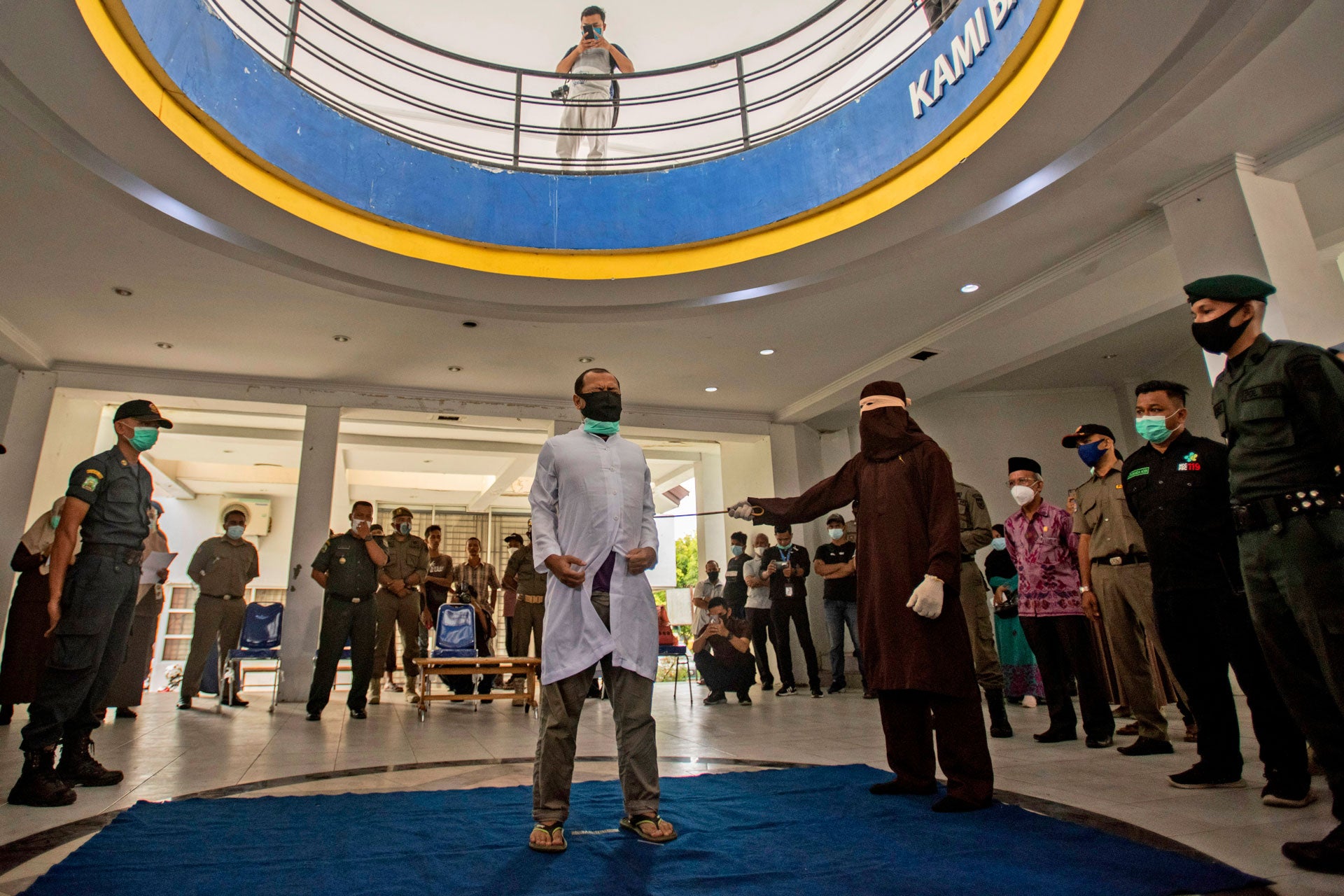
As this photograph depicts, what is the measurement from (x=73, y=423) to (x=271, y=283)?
3.85 m

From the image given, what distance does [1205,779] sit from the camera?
2754 millimetres

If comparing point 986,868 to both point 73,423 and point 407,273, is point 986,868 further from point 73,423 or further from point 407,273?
point 73,423

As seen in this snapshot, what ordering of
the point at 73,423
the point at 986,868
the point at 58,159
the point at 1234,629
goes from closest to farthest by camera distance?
the point at 986,868 < the point at 1234,629 < the point at 58,159 < the point at 73,423

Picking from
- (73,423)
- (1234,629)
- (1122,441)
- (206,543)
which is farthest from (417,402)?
(1122,441)

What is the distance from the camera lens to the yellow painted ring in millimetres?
3924

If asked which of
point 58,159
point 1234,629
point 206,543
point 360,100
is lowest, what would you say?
point 1234,629

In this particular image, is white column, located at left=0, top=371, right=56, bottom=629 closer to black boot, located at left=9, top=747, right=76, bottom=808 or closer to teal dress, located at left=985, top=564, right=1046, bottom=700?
black boot, located at left=9, top=747, right=76, bottom=808

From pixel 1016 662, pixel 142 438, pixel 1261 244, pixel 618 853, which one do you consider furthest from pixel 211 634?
pixel 1261 244

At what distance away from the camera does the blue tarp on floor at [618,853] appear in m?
1.76

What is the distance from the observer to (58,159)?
438 centimetres

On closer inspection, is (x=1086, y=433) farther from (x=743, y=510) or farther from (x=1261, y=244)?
(x=743, y=510)

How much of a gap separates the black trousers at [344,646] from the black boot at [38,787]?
287cm

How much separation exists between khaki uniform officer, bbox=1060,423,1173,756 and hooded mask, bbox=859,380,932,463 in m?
1.27

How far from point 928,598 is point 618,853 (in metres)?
1.30
